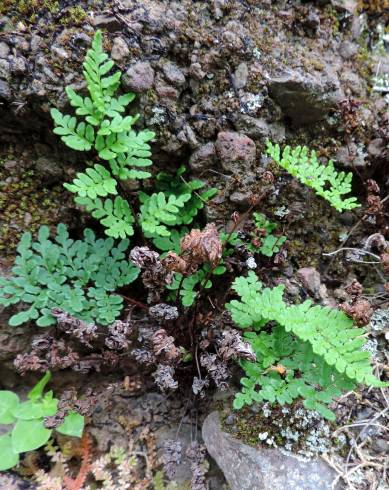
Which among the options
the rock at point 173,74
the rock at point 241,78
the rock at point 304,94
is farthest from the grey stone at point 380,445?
the rock at point 173,74

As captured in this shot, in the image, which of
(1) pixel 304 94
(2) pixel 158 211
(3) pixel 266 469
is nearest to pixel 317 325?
(3) pixel 266 469

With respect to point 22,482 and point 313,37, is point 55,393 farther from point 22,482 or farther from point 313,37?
point 313,37

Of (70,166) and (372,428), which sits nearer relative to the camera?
(372,428)

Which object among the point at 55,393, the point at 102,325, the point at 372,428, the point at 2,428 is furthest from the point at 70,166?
the point at 372,428

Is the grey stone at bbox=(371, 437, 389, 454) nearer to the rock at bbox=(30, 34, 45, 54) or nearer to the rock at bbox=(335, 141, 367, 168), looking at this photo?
the rock at bbox=(335, 141, 367, 168)

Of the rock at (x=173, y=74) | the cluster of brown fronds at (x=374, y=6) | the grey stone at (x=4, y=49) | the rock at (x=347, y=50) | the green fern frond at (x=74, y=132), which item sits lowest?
the green fern frond at (x=74, y=132)

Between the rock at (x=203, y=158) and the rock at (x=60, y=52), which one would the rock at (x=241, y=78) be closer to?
the rock at (x=203, y=158)
